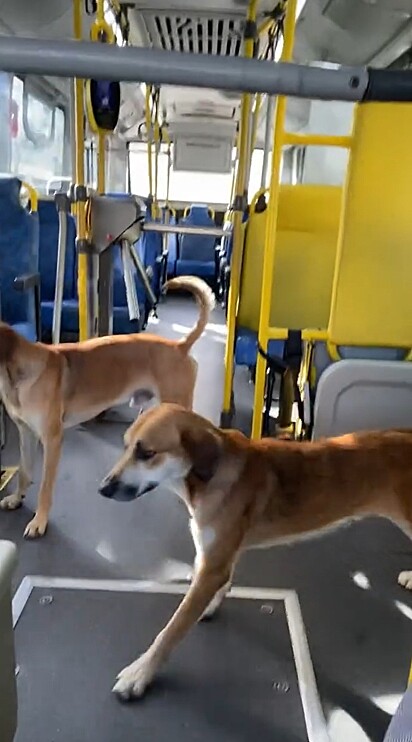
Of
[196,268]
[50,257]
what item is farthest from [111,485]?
[196,268]

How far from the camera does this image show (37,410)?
116 inches

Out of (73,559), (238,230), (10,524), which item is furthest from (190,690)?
(238,230)

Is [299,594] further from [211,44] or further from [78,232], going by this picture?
[211,44]

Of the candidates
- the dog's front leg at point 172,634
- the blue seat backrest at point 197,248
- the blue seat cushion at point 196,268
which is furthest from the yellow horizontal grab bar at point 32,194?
the blue seat backrest at point 197,248

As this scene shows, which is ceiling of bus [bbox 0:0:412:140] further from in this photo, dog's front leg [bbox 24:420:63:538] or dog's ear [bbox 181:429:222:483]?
dog's ear [bbox 181:429:222:483]

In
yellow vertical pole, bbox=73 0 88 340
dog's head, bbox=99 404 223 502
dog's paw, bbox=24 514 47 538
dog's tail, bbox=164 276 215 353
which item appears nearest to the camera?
dog's head, bbox=99 404 223 502

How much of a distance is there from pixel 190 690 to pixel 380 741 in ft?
1.89

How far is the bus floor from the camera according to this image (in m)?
1.92

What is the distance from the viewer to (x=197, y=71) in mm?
862

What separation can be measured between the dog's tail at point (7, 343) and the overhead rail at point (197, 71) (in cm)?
194

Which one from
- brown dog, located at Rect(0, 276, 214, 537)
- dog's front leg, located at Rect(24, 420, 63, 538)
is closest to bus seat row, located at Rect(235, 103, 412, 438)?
brown dog, located at Rect(0, 276, 214, 537)

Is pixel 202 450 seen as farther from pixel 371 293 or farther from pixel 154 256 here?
pixel 154 256

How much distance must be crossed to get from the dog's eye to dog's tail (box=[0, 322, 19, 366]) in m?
1.07

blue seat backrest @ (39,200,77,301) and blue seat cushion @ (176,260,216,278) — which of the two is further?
blue seat cushion @ (176,260,216,278)
